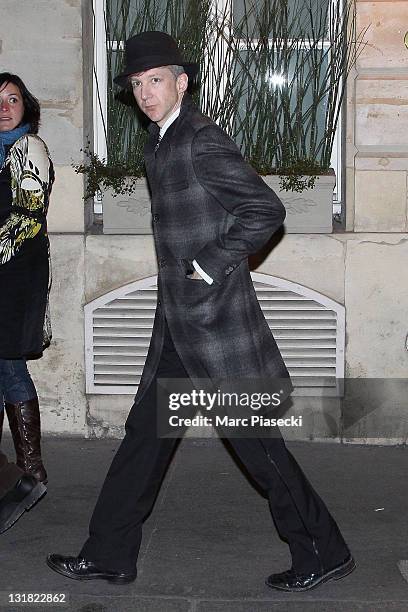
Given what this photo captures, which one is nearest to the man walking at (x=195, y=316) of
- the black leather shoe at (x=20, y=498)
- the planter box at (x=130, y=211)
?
the black leather shoe at (x=20, y=498)

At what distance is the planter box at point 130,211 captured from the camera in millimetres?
6789

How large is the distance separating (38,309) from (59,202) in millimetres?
1205

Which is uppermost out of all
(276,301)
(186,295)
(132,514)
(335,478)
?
(186,295)

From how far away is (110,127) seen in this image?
7.02 metres

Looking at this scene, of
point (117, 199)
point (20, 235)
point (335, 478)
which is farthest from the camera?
point (117, 199)

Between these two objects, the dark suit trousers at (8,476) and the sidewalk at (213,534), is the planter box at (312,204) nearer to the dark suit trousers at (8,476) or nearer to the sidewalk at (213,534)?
the sidewalk at (213,534)

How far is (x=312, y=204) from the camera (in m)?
6.72

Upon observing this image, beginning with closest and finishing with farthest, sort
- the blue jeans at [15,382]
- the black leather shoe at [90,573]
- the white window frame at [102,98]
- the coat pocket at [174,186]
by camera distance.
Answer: the coat pocket at [174,186], the black leather shoe at [90,573], the blue jeans at [15,382], the white window frame at [102,98]

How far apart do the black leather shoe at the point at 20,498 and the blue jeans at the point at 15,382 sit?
0.63 meters

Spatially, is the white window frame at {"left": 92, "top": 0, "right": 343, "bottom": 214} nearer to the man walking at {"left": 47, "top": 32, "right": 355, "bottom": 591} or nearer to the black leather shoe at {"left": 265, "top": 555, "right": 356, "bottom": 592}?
the man walking at {"left": 47, "top": 32, "right": 355, "bottom": 591}

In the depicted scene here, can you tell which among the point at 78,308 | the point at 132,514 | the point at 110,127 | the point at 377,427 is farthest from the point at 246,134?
the point at 132,514

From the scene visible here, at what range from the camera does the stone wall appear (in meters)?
6.69

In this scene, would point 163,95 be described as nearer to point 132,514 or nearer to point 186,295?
point 186,295

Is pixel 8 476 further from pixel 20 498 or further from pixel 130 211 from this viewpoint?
pixel 130 211
